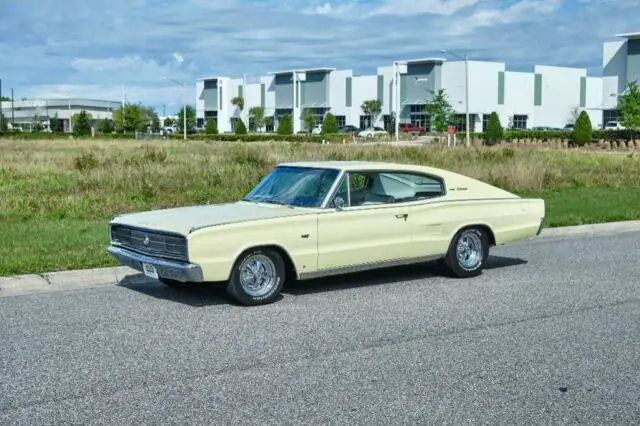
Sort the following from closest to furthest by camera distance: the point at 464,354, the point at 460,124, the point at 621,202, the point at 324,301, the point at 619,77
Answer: the point at 464,354, the point at 324,301, the point at 621,202, the point at 619,77, the point at 460,124

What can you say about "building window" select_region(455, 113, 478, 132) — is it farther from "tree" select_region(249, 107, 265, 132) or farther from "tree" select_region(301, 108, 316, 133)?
"tree" select_region(249, 107, 265, 132)

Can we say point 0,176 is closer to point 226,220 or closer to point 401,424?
point 226,220

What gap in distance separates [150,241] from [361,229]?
2.19 meters

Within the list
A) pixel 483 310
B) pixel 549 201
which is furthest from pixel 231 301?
pixel 549 201

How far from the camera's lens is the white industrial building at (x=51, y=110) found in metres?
153

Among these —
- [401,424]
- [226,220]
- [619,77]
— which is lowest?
[401,424]

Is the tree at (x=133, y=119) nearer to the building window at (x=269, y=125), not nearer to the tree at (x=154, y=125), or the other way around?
the tree at (x=154, y=125)

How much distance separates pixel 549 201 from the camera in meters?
18.4

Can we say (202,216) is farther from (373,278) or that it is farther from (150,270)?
(373,278)

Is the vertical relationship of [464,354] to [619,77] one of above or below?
below

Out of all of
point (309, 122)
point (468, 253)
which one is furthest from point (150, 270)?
point (309, 122)

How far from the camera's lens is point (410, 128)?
102 metres

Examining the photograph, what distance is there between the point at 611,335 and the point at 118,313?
14.7 feet

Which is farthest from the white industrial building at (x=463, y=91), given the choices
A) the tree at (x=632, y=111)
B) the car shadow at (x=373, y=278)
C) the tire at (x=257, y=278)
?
the tire at (x=257, y=278)
